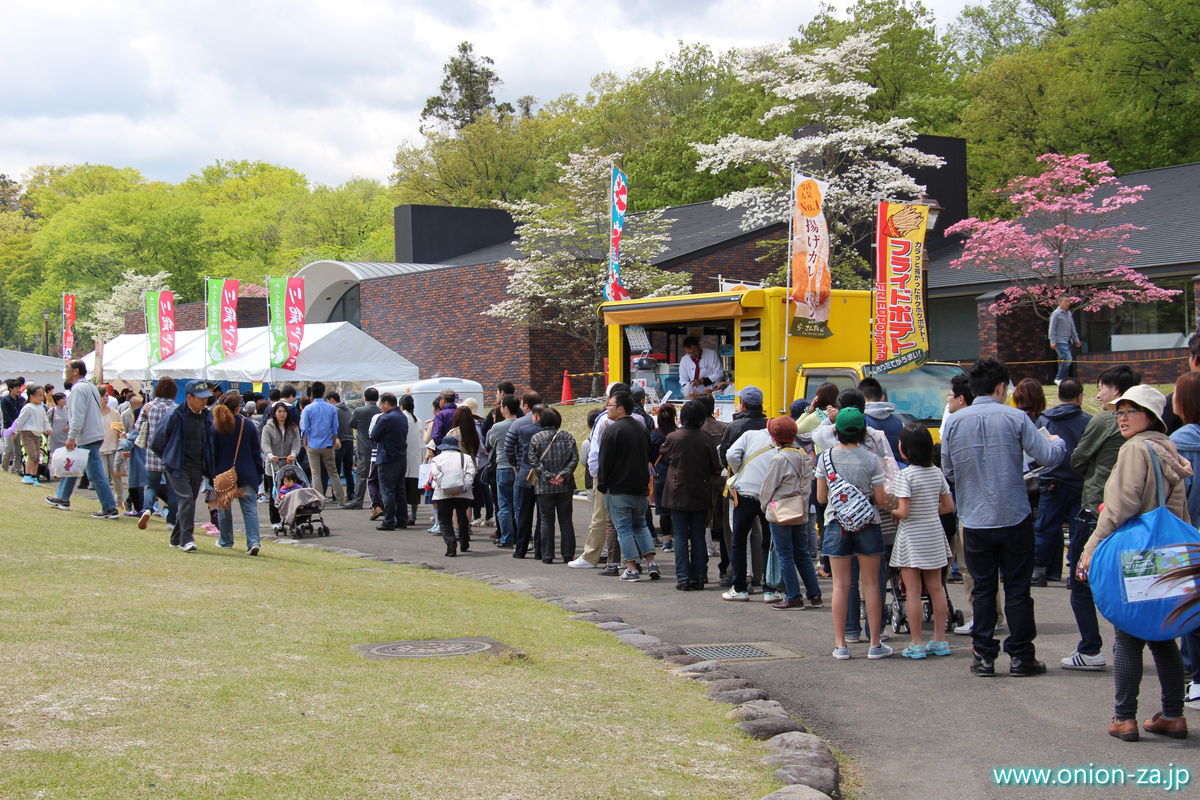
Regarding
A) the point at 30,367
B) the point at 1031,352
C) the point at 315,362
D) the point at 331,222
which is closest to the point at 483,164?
the point at 331,222

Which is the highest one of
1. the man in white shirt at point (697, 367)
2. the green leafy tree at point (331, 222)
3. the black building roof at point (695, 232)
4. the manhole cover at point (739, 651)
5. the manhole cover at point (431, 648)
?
the green leafy tree at point (331, 222)

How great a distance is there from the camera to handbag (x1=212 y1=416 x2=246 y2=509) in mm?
11734

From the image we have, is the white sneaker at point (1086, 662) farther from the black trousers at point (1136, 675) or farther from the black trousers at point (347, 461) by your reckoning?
the black trousers at point (347, 461)

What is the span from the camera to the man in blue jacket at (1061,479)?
9938 millimetres

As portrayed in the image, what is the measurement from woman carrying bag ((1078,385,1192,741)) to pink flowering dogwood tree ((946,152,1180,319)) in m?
22.5

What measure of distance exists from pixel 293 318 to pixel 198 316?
2271 cm

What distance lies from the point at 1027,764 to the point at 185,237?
236ft

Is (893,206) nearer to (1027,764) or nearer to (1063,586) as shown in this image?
(1063,586)

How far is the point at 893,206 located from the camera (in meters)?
15.6

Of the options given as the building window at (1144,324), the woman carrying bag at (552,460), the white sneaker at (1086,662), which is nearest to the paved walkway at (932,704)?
the white sneaker at (1086,662)

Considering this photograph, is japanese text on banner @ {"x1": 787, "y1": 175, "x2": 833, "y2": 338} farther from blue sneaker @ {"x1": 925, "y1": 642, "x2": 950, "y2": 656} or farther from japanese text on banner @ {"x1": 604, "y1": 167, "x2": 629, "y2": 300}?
blue sneaker @ {"x1": 925, "y1": 642, "x2": 950, "y2": 656}

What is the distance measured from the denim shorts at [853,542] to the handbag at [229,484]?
664 cm

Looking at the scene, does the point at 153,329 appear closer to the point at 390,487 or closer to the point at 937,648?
the point at 390,487

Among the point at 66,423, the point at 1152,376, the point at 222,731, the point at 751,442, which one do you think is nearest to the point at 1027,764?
the point at 222,731
